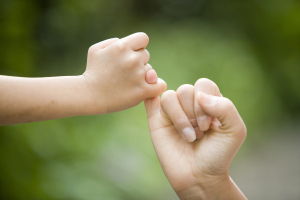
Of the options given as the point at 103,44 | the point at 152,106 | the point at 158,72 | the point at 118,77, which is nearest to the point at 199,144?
the point at 152,106

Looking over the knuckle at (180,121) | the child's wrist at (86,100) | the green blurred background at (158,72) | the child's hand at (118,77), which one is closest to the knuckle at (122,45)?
the child's hand at (118,77)

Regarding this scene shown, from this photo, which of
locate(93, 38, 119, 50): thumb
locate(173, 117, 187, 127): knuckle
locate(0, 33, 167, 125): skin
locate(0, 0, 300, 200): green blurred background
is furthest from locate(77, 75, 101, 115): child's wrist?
locate(0, 0, 300, 200): green blurred background

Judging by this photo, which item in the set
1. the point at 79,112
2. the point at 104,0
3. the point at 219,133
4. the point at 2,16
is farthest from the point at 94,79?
the point at 104,0

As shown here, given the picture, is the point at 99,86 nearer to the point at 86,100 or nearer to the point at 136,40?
the point at 86,100

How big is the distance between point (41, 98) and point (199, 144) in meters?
0.43

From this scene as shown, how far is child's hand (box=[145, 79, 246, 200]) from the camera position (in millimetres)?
608

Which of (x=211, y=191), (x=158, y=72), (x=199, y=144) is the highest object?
(x=158, y=72)

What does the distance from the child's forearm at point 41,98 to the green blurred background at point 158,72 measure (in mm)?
1426

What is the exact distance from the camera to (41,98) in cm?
68

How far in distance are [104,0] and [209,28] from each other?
1212mm

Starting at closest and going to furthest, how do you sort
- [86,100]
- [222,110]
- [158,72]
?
[222,110]
[86,100]
[158,72]

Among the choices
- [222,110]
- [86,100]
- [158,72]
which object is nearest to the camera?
[222,110]

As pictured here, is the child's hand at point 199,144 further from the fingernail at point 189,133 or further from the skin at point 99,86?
the skin at point 99,86

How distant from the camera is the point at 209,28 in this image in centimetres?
297
